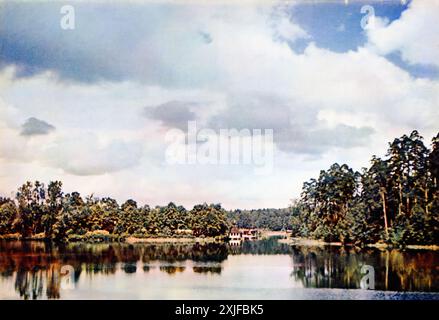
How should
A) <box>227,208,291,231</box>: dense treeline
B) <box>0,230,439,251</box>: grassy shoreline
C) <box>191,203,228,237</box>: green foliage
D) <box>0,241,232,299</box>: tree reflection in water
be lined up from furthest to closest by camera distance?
<box>0,230,439,251</box>: grassy shoreline < <box>227,208,291,231</box>: dense treeline < <box>191,203,228,237</box>: green foliage < <box>0,241,232,299</box>: tree reflection in water

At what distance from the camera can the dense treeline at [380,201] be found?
30.8ft

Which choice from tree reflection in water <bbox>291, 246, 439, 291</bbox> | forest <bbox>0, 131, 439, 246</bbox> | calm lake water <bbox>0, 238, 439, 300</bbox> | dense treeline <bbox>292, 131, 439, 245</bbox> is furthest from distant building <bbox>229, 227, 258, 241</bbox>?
tree reflection in water <bbox>291, 246, 439, 291</bbox>

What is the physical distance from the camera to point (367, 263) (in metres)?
9.22

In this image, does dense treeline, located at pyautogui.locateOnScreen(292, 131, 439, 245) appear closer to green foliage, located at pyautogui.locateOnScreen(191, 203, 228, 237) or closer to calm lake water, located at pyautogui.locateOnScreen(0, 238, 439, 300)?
calm lake water, located at pyautogui.locateOnScreen(0, 238, 439, 300)

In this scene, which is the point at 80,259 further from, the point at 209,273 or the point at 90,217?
the point at 209,273

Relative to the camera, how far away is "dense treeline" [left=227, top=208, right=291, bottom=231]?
9.27 m

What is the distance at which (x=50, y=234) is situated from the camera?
31.7ft

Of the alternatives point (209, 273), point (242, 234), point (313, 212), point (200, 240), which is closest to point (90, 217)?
point (200, 240)

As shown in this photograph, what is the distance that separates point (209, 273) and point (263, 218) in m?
1.69

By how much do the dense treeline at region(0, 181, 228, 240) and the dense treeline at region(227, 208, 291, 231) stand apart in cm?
24

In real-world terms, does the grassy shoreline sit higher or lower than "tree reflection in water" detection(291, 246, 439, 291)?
higher

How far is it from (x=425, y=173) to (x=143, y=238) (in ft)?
18.4

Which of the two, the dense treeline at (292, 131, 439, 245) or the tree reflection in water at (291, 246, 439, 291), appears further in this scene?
the dense treeline at (292, 131, 439, 245)
